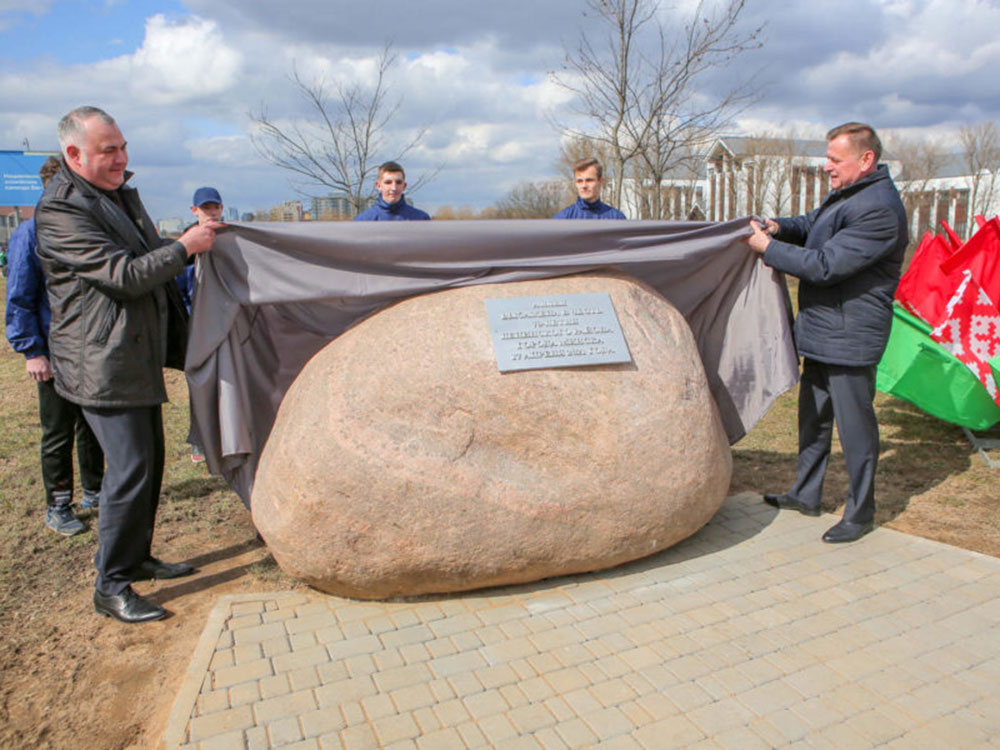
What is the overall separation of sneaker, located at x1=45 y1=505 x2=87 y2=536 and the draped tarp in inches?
54.1

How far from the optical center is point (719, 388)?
14.7 feet

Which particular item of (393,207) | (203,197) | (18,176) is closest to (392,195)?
(393,207)

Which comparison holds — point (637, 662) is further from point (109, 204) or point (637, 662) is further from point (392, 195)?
point (392, 195)

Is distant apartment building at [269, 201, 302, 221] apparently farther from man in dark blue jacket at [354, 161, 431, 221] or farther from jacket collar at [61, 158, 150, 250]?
jacket collar at [61, 158, 150, 250]

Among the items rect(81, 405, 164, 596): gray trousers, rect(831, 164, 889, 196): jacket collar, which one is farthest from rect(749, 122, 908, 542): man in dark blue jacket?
rect(81, 405, 164, 596): gray trousers

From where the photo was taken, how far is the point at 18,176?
17.5 meters

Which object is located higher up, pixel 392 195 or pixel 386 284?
pixel 392 195

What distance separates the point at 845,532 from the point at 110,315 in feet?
12.8

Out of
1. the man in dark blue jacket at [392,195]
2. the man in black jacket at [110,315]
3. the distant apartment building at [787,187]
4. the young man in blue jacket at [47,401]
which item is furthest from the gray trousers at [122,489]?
the distant apartment building at [787,187]

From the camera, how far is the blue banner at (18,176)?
679 inches

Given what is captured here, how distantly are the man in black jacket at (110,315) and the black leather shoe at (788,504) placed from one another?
354 centimetres

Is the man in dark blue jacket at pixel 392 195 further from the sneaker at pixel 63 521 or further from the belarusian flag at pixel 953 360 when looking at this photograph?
the belarusian flag at pixel 953 360

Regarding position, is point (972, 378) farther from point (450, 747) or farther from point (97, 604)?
point (97, 604)

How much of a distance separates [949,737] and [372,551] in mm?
2288
